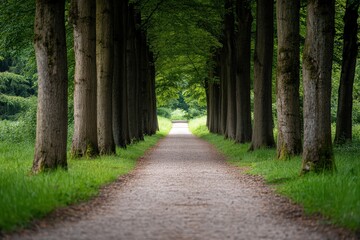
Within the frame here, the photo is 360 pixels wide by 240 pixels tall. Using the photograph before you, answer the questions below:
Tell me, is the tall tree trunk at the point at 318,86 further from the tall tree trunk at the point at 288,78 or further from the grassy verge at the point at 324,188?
the tall tree trunk at the point at 288,78

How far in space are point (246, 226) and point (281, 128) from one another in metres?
8.72

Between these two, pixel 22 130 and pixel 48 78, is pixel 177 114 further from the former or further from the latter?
pixel 48 78

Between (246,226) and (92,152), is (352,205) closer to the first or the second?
(246,226)

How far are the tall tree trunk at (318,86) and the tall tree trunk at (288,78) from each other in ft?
11.0

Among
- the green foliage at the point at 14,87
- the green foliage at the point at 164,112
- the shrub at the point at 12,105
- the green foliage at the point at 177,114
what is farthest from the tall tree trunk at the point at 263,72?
the green foliage at the point at 177,114

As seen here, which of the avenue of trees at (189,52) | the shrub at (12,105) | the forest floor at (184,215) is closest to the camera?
the forest floor at (184,215)

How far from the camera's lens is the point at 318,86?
36.7 feet

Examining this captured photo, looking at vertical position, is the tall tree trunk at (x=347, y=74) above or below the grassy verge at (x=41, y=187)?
above

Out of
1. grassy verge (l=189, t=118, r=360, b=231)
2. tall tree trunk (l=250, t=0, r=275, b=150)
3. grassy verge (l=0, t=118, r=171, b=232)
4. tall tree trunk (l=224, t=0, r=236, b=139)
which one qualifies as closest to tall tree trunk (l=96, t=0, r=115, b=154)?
grassy verge (l=0, t=118, r=171, b=232)

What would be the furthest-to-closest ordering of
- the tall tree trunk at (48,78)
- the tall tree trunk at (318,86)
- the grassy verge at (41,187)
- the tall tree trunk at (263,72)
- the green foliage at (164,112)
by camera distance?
1. the green foliage at (164,112)
2. the tall tree trunk at (263,72)
3. the tall tree trunk at (48,78)
4. the tall tree trunk at (318,86)
5. the grassy verge at (41,187)

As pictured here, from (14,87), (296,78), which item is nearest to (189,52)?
(14,87)

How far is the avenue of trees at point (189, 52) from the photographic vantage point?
1130 centimetres

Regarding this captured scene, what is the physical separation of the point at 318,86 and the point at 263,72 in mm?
8659

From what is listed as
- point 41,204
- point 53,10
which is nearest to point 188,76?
point 53,10
